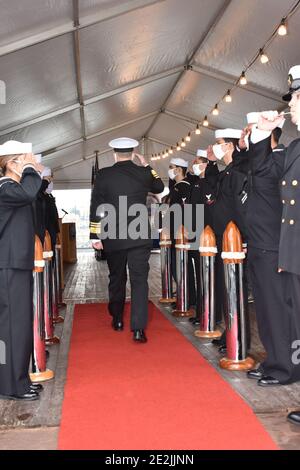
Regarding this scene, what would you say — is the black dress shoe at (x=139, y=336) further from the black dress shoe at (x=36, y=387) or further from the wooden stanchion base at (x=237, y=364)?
the black dress shoe at (x=36, y=387)

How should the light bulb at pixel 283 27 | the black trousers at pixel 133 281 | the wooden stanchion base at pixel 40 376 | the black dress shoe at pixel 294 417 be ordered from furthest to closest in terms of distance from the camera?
the light bulb at pixel 283 27 → the black trousers at pixel 133 281 → the wooden stanchion base at pixel 40 376 → the black dress shoe at pixel 294 417

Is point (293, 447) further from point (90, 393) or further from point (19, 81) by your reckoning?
point (19, 81)

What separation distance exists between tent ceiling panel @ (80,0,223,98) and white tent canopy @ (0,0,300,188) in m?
0.02

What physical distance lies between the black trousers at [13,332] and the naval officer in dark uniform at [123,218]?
148cm

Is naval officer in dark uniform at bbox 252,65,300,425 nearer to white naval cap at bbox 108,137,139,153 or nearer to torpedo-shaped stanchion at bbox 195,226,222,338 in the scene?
torpedo-shaped stanchion at bbox 195,226,222,338

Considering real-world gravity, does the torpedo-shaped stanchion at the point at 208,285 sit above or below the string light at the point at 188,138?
below

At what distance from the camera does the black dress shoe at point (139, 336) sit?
4.16 m

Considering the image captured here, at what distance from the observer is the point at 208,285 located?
423 centimetres

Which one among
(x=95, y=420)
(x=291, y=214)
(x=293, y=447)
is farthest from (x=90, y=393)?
(x=291, y=214)

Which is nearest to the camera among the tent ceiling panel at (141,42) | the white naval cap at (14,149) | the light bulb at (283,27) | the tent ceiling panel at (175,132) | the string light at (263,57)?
the white naval cap at (14,149)

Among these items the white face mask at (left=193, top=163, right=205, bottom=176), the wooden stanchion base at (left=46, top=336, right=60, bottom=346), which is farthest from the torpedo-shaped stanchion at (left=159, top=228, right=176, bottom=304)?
the wooden stanchion base at (left=46, top=336, right=60, bottom=346)

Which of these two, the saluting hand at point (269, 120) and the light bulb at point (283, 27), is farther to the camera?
the light bulb at point (283, 27)

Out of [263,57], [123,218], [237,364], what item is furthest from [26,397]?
[263,57]

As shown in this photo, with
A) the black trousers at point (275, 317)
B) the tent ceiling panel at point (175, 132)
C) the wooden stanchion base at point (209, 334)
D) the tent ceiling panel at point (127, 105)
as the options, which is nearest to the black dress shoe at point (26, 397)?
the black trousers at point (275, 317)
